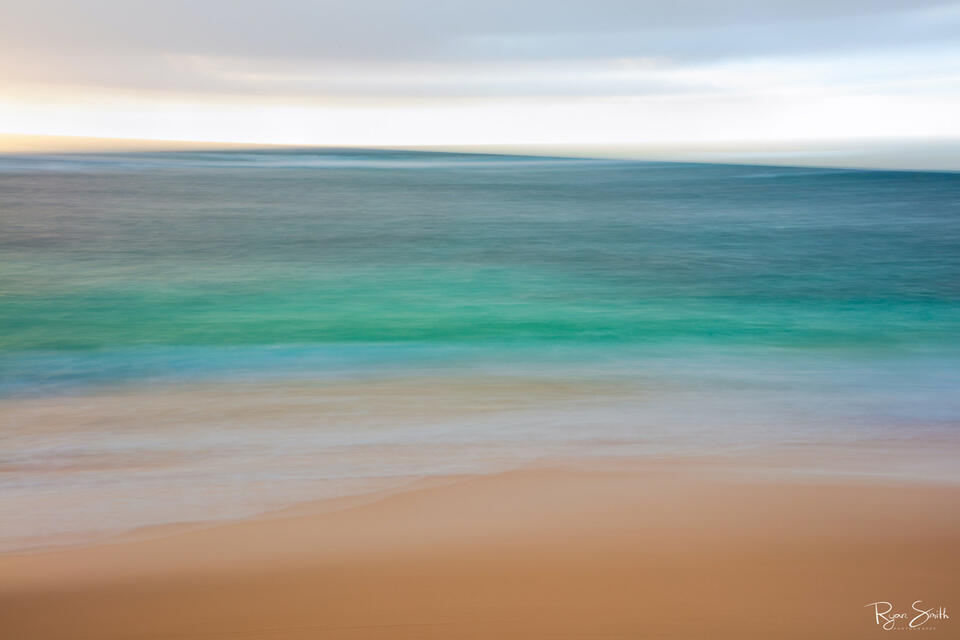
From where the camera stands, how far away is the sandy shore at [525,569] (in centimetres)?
239

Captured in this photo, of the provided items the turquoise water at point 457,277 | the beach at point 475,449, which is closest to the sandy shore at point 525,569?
the beach at point 475,449

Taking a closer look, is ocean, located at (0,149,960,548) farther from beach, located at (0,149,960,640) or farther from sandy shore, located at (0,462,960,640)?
sandy shore, located at (0,462,960,640)

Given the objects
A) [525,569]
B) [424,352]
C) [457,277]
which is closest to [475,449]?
[525,569]

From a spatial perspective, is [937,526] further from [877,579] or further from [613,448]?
[613,448]

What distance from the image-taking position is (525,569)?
8.82ft

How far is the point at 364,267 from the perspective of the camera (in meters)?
11.9

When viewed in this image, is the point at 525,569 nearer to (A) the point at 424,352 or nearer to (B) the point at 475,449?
(B) the point at 475,449

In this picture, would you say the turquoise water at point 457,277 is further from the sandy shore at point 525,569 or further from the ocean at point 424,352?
the sandy shore at point 525,569

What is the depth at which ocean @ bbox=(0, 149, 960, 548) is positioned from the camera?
3.95 metres

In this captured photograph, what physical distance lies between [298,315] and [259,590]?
19.5 feet

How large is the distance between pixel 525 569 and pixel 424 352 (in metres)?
3.94

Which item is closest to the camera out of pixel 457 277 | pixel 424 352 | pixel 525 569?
pixel 525 569

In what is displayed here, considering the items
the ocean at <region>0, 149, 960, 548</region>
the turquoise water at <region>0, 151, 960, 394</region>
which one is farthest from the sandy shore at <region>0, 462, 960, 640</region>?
the turquoise water at <region>0, 151, 960, 394</region>

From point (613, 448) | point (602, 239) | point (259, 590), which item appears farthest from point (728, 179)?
point (259, 590)
